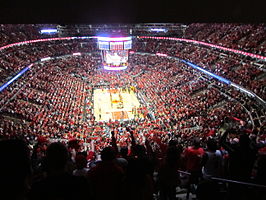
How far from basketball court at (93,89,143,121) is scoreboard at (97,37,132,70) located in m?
6.54

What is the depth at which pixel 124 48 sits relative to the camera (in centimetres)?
4162

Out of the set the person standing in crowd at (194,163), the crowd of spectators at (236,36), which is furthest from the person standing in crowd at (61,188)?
the crowd of spectators at (236,36)

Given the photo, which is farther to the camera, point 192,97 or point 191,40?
point 191,40

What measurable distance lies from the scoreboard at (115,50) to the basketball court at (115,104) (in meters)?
6.54

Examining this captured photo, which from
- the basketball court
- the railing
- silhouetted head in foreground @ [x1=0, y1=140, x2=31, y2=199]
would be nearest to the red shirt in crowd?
the railing

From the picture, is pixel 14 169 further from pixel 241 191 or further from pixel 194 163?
pixel 194 163

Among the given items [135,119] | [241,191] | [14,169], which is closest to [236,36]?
[135,119]

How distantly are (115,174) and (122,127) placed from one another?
20.1 meters

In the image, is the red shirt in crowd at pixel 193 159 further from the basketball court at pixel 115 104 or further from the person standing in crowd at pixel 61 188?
the basketball court at pixel 115 104

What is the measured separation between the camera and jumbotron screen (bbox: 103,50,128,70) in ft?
139

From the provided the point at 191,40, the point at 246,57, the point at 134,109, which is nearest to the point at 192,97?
the point at 134,109

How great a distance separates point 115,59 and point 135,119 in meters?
18.0

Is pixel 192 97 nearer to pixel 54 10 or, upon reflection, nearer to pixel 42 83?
pixel 42 83

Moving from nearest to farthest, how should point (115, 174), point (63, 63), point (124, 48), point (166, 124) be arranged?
point (115, 174)
point (166, 124)
point (124, 48)
point (63, 63)
